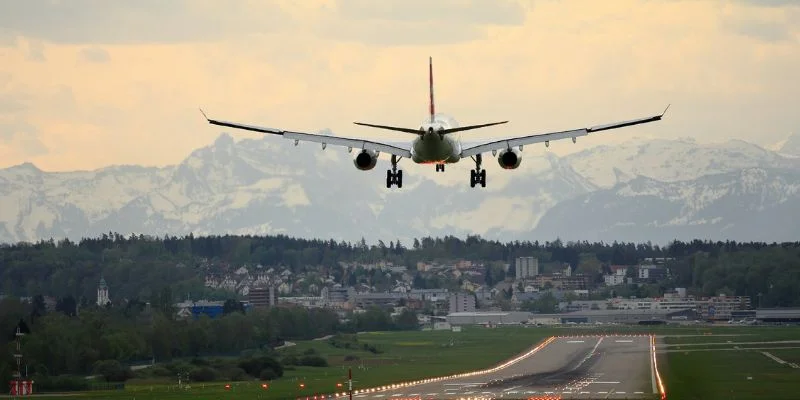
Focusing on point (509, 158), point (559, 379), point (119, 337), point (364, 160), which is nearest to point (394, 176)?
point (364, 160)

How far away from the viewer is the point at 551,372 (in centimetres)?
14862

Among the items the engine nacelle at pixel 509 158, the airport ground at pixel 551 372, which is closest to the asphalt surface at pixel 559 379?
the airport ground at pixel 551 372

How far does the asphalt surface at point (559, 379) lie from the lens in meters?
121

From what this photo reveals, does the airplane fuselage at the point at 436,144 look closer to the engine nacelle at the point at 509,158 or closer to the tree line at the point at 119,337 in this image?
the engine nacelle at the point at 509,158

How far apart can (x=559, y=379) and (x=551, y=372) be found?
32.4 feet

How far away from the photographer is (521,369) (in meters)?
154

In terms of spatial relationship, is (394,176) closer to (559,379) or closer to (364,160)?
(364,160)

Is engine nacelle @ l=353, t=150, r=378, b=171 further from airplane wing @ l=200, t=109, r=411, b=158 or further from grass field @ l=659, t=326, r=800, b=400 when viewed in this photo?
grass field @ l=659, t=326, r=800, b=400

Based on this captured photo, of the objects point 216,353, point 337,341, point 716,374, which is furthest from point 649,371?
point 337,341

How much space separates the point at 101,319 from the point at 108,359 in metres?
15.0

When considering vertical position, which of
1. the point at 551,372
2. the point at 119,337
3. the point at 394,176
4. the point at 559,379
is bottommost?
the point at 559,379

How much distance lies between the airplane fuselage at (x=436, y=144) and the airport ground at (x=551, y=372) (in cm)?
3238

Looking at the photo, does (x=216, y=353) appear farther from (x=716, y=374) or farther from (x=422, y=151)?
(x=422, y=151)

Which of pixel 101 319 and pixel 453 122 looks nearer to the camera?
pixel 453 122
